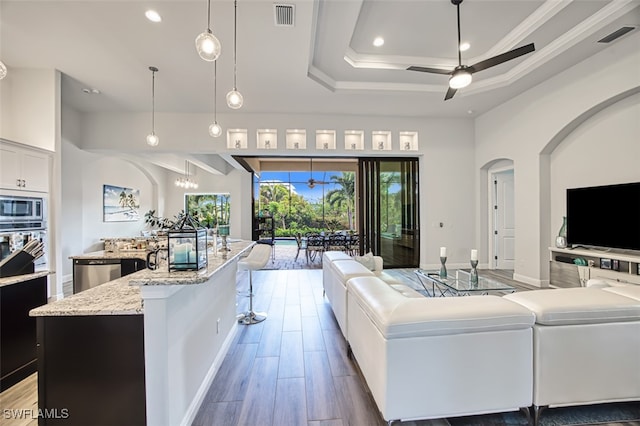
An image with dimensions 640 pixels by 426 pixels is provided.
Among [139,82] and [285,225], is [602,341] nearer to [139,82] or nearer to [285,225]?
[139,82]

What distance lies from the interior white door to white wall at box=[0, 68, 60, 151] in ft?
28.2

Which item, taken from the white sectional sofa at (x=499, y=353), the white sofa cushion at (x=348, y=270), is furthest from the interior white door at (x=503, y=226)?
the white sectional sofa at (x=499, y=353)

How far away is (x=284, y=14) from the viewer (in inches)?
121

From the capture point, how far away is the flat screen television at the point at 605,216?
150 inches

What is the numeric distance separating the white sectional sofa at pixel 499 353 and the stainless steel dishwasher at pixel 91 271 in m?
3.76

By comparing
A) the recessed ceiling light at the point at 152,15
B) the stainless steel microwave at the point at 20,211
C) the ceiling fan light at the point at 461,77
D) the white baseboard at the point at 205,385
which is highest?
the recessed ceiling light at the point at 152,15

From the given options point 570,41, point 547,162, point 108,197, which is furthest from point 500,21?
point 108,197

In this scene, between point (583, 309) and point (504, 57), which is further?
point (504, 57)

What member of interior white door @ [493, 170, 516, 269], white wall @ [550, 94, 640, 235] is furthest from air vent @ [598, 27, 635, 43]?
interior white door @ [493, 170, 516, 269]

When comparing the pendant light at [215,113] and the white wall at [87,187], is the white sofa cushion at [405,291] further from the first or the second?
the white wall at [87,187]

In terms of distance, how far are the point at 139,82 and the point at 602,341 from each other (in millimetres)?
6350

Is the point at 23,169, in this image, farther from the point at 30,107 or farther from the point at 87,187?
the point at 87,187

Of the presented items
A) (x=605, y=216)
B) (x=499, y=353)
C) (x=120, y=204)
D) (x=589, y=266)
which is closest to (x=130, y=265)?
(x=499, y=353)

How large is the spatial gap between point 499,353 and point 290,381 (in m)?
1.58
